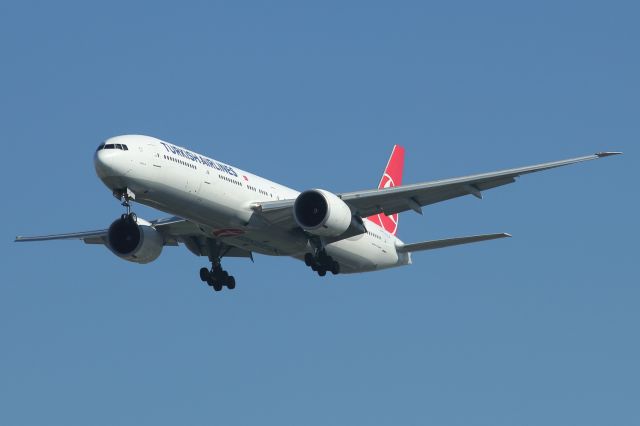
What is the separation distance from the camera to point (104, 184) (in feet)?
150

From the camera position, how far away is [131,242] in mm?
51344

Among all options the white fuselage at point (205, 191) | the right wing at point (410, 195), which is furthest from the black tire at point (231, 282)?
the right wing at point (410, 195)

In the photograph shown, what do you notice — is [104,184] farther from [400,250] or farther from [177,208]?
[400,250]

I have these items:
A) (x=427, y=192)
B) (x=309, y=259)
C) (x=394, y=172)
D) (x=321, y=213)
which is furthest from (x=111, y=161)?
(x=394, y=172)

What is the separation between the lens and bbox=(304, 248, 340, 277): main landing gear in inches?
1996

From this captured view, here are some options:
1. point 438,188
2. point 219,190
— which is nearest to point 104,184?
point 219,190

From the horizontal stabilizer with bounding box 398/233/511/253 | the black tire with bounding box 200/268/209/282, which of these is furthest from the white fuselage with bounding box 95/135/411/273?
the black tire with bounding box 200/268/209/282

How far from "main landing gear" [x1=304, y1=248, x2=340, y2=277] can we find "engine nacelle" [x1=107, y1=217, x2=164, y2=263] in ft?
20.7

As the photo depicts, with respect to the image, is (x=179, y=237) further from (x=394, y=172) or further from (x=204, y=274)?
(x=394, y=172)

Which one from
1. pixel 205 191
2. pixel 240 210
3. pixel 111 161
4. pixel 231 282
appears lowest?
pixel 231 282

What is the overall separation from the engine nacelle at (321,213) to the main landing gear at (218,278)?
6.52 meters

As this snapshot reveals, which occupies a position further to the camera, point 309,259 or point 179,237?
point 179,237

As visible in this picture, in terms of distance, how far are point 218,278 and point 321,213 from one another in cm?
757

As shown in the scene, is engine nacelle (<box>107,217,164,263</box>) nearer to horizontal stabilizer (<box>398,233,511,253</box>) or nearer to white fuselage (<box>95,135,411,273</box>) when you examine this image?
white fuselage (<box>95,135,411,273</box>)
